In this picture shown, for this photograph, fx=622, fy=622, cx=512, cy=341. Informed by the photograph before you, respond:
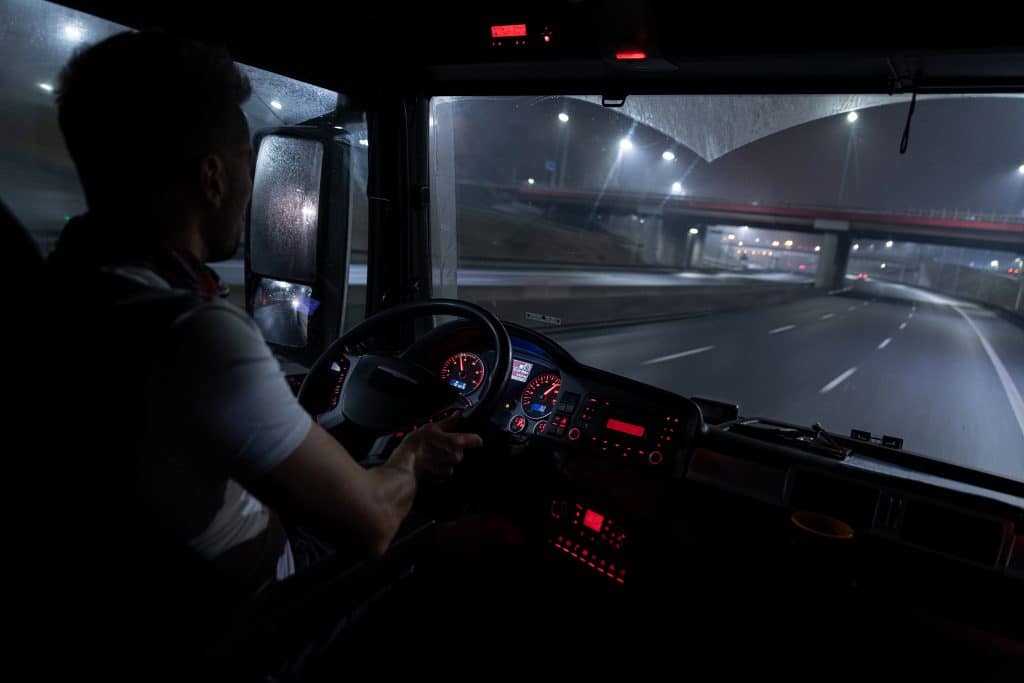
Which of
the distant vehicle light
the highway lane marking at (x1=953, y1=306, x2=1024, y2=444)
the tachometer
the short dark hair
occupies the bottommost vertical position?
the highway lane marking at (x1=953, y1=306, x2=1024, y2=444)

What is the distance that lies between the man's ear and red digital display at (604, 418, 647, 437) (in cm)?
186

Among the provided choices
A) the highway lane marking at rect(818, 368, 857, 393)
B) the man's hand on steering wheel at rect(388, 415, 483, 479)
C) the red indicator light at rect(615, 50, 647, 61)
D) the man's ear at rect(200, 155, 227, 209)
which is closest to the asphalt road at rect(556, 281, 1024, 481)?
the highway lane marking at rect(818, 368, 857, 393)

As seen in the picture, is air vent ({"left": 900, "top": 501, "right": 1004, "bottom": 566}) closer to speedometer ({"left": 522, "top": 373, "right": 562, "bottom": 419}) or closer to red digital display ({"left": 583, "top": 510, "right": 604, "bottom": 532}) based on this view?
red digital display ({"left": 583, "top": 510, "right": 604, "bottom": 532})

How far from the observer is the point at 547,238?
17.9 ft

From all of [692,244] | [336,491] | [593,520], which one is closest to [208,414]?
[336,491]

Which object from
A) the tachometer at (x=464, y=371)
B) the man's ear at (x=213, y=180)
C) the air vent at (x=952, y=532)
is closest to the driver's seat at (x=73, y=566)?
the man's ear at (x=213, y=180)

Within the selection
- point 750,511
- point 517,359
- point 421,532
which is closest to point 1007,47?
point 750,511

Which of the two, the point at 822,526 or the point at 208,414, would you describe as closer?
the point at 208,414

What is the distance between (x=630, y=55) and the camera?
291cm

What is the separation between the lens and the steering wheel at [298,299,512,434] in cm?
216

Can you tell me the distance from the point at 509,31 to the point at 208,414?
8.96 feet

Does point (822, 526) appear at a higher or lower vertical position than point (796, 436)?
lower

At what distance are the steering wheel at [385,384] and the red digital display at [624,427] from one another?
71 cm

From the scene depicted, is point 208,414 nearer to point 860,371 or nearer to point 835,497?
point 835,497
